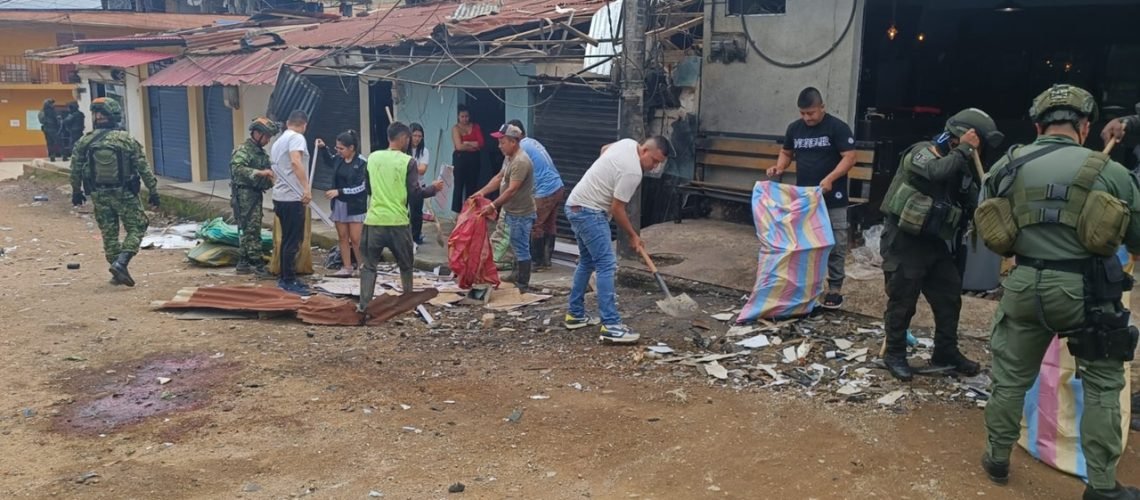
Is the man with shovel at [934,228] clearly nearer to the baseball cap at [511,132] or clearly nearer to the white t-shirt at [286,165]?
the baseball cap at [511,132]

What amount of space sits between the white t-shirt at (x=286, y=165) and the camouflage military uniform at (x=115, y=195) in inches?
58.6

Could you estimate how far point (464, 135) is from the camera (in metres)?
10.6

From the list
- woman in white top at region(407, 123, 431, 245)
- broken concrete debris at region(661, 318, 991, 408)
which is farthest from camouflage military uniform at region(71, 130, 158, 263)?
broken concrete debris at region(661, 318, 991, 408)

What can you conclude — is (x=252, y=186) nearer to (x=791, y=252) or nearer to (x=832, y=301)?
(x=791, y=252)

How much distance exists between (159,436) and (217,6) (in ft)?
71.1

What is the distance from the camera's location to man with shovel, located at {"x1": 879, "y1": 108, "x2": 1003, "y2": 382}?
15.8ft

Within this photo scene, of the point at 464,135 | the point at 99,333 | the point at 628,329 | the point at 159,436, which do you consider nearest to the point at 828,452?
the point at 628,329

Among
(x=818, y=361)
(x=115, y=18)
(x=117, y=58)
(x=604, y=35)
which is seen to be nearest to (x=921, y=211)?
(x=818, y=361)

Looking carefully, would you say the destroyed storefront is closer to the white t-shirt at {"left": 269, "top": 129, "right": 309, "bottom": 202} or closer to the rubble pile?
the white t-shirt at {"left": 269, "top": 129, "right": 309, "bottom": 202}

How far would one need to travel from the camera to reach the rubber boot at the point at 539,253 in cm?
912

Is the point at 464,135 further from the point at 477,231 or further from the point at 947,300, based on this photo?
the point at 947,300

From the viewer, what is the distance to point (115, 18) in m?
22.9

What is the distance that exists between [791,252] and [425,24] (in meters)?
7.30

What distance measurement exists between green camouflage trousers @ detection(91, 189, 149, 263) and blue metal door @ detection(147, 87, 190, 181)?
9070 millimetres
